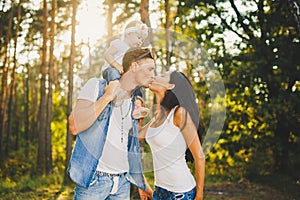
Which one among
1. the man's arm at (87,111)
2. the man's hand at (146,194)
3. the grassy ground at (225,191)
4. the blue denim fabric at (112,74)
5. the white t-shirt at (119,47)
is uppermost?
the white t-shirt at (119,47)

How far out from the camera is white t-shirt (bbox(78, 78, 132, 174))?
10.8 ft

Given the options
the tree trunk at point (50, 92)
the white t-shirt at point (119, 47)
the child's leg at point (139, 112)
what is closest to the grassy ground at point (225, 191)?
the tree trunk at point (50, 92)

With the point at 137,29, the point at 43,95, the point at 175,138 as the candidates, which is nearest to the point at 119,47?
the point at 137,29

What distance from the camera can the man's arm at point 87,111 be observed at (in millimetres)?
3105

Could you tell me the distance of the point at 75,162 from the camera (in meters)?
3.21

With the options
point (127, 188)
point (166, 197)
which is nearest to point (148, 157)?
point (166, 197)

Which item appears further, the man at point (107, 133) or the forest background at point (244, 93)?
the forest background at point (244, 93)

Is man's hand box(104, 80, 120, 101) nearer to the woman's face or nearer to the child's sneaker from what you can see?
the child's sneaker

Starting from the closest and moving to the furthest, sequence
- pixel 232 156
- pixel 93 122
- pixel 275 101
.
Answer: pixel 93 122, pixel 275 101, pixel 232 156

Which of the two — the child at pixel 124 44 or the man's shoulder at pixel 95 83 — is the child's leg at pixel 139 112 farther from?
the child at pixel 124 44

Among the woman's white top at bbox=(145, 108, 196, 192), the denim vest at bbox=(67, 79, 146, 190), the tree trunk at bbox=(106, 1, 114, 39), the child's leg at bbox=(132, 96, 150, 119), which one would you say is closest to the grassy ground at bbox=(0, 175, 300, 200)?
the tree trunk at bbox=(106, 1, 114, 39)

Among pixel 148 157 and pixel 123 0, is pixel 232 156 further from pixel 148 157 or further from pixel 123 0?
pixel 148 157

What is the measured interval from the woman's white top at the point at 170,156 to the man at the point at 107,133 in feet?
1.41

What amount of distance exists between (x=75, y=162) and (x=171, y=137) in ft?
2.90
